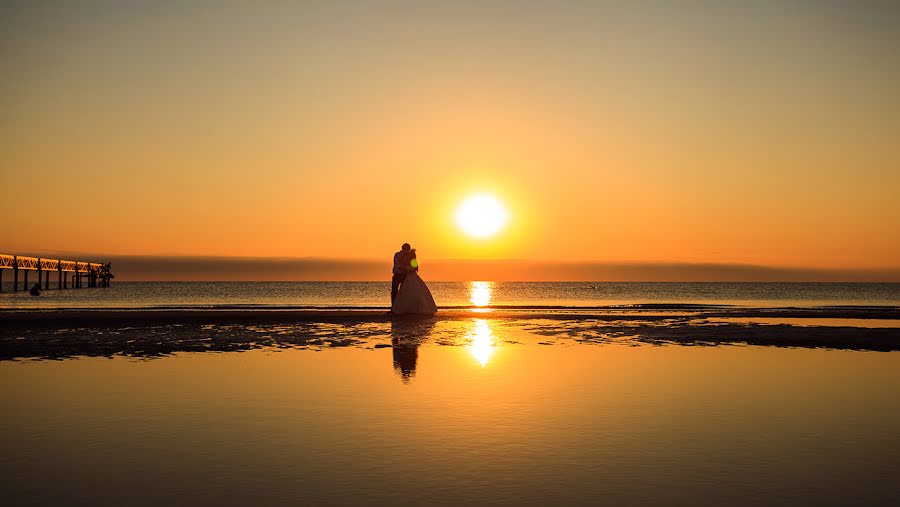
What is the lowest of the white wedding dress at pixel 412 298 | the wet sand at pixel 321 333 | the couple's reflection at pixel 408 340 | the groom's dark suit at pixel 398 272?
the wet sand at pixel 321 333

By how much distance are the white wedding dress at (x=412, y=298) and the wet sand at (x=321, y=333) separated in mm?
701

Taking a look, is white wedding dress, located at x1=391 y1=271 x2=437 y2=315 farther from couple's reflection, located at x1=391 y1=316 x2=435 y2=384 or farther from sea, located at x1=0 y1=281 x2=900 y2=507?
sea, located at x1=0 y1=281 x2=900 y2=507

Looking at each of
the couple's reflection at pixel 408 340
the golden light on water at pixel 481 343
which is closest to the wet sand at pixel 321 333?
the couple's reflection at pixel 408 340

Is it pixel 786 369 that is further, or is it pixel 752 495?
pixel 786 369

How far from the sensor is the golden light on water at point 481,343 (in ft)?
57.7

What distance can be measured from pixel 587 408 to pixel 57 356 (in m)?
13.5

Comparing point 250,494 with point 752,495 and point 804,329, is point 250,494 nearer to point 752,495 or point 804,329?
point 752,495

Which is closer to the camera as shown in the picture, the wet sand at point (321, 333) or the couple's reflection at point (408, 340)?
the couple's reflection at point (408, 340)

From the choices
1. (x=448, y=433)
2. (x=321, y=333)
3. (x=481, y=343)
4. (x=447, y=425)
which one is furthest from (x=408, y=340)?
(x=448, y=433)

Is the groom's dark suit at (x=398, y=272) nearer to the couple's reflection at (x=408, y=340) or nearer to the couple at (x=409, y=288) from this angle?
the couple at (x=409, y=288)

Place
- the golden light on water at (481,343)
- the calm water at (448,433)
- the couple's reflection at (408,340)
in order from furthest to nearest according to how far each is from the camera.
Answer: the golden light on water at (481,343), the couple's reflection at (408,340), the calm water at (448,433)

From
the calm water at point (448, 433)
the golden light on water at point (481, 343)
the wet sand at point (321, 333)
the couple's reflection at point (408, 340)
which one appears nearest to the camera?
the calm water at point (448, 433)

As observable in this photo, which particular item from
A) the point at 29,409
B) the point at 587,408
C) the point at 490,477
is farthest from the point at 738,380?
the point at 29,409

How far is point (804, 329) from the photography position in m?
27.8
